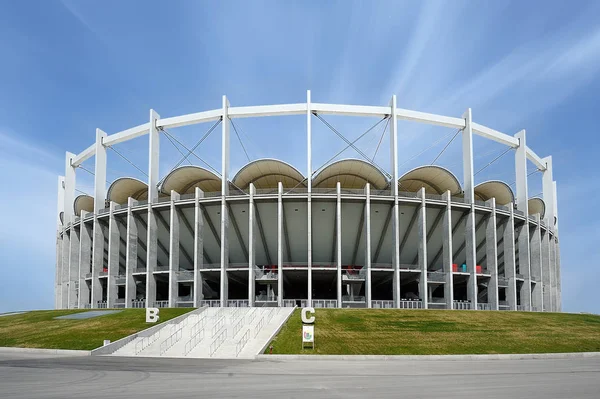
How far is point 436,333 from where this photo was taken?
30.5 m

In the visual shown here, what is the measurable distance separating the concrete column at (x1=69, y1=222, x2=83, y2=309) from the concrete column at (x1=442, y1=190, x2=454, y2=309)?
3720 centimetres

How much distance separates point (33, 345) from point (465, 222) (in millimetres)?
36792

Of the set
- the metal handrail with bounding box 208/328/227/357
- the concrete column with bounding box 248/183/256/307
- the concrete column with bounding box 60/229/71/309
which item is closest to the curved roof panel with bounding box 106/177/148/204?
the concrete column with bounding box 60/229/71/309

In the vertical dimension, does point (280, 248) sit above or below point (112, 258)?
above

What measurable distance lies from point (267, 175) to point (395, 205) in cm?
1203

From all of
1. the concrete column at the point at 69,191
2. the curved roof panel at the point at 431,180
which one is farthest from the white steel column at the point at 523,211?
the concrete column at the point at 69,191

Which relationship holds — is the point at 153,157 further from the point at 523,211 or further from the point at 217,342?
the point at 523,211

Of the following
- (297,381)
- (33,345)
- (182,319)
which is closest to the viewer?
(297,381)

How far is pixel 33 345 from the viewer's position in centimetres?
3058

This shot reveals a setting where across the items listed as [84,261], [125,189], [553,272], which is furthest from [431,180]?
[84,261]

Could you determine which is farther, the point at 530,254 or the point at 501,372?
the point at 530,254

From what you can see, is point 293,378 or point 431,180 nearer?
point 293,378

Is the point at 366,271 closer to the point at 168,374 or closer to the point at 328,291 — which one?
the point at 328,291

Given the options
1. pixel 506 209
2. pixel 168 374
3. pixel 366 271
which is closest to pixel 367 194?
pixel 366 271
